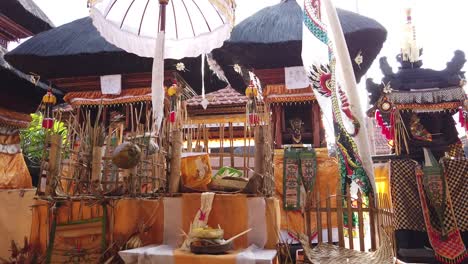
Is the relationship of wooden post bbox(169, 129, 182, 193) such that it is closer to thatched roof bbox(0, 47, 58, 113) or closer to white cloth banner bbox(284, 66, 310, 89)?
white cloth banner bbox(284, 66, 310, 89)

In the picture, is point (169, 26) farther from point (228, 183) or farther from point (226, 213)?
point (226, 213)

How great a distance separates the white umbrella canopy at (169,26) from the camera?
5512 mm

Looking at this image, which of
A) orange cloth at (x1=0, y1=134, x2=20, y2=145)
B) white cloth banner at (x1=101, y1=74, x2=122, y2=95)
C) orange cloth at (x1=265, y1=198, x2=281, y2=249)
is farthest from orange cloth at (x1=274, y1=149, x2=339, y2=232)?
orange cloth at (x1=0, y1=134, x2=20, y2=145)

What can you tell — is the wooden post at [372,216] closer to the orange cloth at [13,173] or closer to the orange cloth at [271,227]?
the orange cloth at [271,227]

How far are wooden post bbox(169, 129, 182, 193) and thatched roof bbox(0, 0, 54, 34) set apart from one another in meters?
7.34

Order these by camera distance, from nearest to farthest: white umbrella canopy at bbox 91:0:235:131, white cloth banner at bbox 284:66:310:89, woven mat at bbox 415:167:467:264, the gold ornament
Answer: white umbrella canopy at bbox 91:0:235:131
woven mat at bbox 415:167:467:264
white cloth banner at bbox 284:66:310:89
the gold ornament

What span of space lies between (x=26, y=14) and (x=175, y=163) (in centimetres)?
791

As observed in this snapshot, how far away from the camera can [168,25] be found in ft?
19.3

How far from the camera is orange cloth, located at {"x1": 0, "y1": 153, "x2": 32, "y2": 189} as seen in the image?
21.7 feet

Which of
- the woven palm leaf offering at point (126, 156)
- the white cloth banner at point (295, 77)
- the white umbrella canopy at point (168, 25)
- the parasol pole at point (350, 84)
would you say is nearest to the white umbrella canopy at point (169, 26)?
the white umbrella canopy at point (168, 25)

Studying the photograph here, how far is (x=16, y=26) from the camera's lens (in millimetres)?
8961

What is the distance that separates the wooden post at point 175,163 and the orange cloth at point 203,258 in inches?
31.6

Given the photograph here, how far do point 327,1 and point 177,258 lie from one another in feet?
8.37

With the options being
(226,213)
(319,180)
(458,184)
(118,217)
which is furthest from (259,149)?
(458,184)
